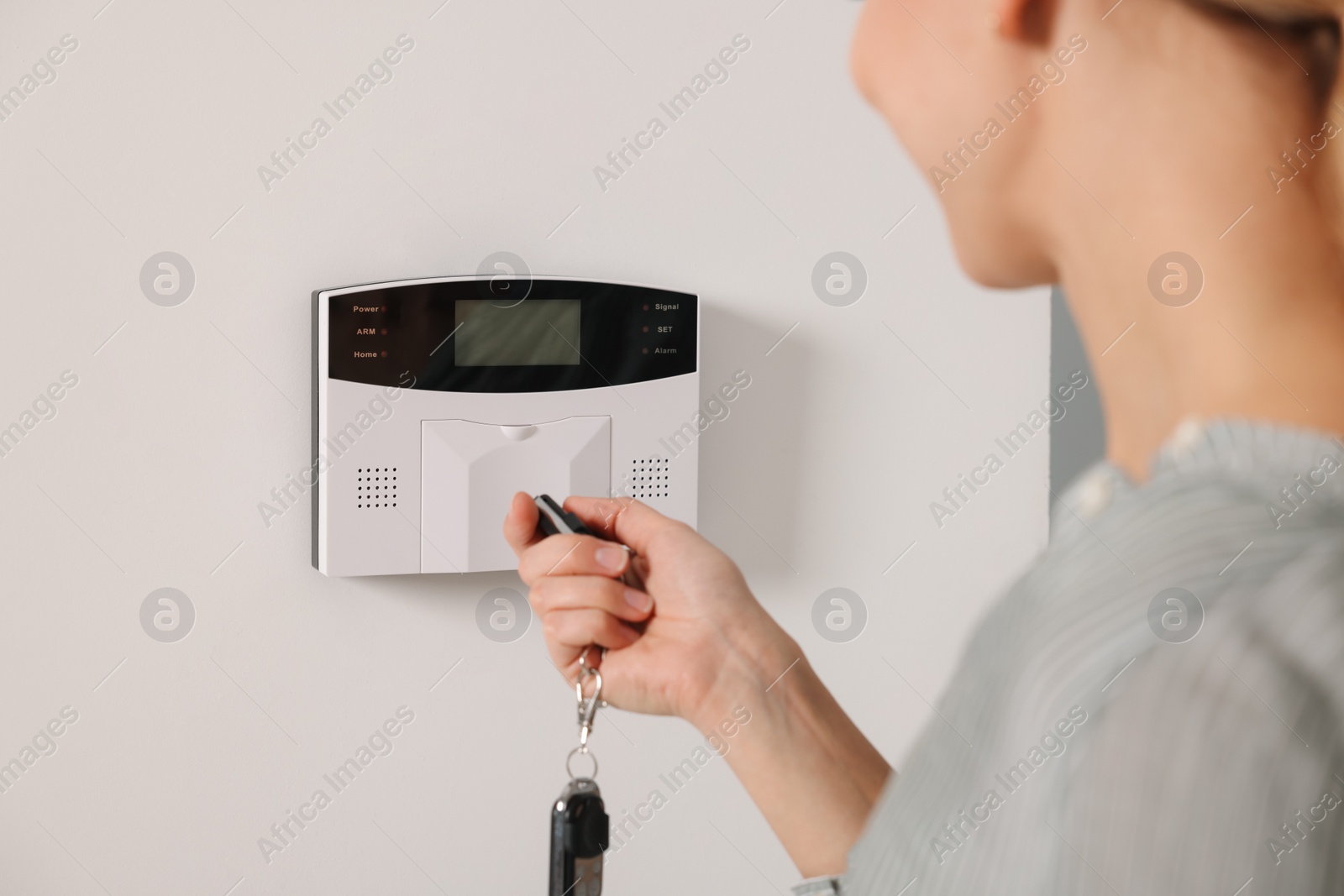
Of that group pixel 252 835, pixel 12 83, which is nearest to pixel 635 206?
pixel 12 83

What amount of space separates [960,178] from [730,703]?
420 mm

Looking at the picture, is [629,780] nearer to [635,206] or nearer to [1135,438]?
[635,206]

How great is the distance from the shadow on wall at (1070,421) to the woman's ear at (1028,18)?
103 cm

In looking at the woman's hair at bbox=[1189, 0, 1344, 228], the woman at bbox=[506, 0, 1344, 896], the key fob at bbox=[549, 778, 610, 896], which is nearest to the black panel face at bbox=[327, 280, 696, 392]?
the key fob at bbox=[549, 778, 610, 896]

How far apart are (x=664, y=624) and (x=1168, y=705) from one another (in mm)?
530

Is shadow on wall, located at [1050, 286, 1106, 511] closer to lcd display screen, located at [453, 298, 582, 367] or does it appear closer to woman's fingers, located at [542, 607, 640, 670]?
lcd display screen, located at [453, 298, 582, 367]

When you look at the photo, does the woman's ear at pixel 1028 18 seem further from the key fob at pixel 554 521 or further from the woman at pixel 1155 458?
the key fob at pixel 554 521

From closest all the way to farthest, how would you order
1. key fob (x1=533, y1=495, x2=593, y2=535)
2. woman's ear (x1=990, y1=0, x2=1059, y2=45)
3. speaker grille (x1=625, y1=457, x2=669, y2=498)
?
woman's ear (x1=990, y1=0, x2=1059, y2=45) < key fob (x1=533, y1=495, x2=593, y2=535) < speaker grille (x1=625, y1=457, x2=669, y2=498)

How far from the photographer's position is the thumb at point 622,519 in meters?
0.84

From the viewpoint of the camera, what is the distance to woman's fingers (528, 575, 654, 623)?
77cm

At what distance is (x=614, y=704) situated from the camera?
79 centimetres

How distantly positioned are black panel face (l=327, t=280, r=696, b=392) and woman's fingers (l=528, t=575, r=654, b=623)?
41cm

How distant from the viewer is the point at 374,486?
1.12m

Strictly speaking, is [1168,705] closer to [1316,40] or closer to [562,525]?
[1316,40]
